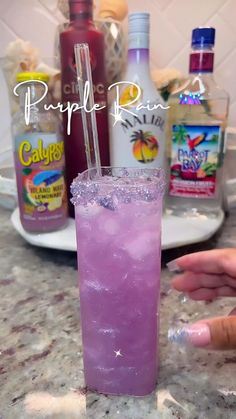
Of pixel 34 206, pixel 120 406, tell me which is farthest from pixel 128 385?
pixel 34 206

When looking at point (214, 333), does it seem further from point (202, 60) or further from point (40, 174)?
point (202, 60)

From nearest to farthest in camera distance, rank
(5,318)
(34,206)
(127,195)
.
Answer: (127,195)
(5,318)
(34,206)

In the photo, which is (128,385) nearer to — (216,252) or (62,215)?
(216,252)

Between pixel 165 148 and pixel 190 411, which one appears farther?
pixel 165 148

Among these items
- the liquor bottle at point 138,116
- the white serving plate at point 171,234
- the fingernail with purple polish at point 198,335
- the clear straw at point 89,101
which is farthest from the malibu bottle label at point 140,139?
the fingernail with purple polish at point 198,335

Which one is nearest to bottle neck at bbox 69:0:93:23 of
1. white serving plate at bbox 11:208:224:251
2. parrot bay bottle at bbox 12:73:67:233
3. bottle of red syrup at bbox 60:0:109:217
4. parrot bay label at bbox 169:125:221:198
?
bottle of red syrup at bbox 60:0:109:217

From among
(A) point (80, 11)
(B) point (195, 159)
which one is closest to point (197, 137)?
(B) point (195, 159)
